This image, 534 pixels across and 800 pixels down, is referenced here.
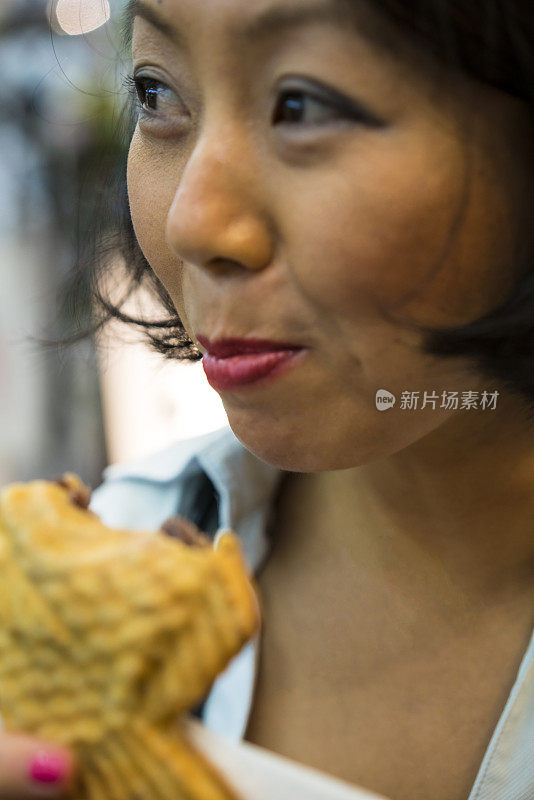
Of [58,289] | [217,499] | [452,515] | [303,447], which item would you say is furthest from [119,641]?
[58,289]

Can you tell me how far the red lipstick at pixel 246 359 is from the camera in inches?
25.0

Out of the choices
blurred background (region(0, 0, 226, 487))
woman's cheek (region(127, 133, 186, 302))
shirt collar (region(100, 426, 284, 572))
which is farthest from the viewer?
blurred background (region(0, 0, 226, 487))

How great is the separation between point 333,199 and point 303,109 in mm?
73

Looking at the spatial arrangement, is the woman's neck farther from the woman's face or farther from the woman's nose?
the woman's nose

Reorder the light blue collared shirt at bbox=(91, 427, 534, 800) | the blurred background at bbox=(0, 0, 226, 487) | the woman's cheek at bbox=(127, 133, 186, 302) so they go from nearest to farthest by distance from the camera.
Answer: the woman's cheek at bbox=(127, 133, 186, 302), the light blue collared shirt at bbox=(91, 427, 534, 800), the blurred background at bbox=(0, 0, 226, 487)

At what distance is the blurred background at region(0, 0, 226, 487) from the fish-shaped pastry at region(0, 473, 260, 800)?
0.72 m

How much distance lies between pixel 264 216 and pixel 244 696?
22.0 inches

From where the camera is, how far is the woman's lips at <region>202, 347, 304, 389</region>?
2.09 feet

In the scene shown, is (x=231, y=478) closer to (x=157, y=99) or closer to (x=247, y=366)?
(x=247, y=366)

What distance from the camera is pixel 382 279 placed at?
0.59 m

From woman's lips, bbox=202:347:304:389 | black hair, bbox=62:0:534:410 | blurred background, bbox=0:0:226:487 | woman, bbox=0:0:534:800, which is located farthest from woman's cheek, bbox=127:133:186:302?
blurred background, bbox=0:0:226:487

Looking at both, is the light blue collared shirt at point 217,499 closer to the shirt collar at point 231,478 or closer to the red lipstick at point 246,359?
the shirt collar at point 231,478

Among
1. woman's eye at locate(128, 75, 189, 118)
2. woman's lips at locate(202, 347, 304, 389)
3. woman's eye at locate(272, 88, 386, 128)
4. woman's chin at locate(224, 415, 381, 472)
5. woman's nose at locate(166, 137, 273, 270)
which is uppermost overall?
woman's eye at locate(128, 75, 189, 118)

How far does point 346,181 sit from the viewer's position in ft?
1.89
